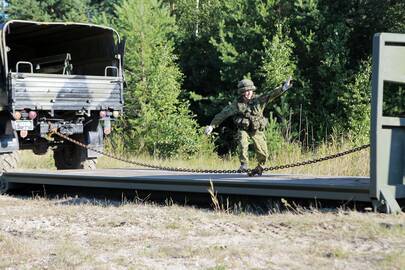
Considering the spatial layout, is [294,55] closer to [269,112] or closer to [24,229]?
[269,112]

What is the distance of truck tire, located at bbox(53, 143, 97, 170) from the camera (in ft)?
40.8

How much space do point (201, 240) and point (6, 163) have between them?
6.26m

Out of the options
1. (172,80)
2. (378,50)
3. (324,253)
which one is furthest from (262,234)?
(172,80)

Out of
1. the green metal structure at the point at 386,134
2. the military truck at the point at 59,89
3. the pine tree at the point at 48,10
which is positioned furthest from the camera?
the pine tree at the point at 48,10

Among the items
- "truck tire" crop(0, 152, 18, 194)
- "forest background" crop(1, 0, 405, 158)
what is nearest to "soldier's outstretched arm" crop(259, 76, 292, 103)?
"truck tire" crop(0, 152, 18, 194)

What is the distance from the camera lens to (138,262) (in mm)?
5102

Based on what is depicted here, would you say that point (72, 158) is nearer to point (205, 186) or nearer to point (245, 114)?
point (245, 114)

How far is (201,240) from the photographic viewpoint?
5.81 metres

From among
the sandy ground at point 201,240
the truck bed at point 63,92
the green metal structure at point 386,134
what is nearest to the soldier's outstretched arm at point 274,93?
the sandy ground at point 201,240

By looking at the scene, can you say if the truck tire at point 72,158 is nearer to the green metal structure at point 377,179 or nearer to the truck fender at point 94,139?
the truck fender at point 94,139

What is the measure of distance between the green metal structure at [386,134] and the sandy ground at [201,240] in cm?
25

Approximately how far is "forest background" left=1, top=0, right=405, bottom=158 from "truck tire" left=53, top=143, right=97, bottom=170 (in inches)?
235

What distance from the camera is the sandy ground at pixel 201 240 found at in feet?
16.2

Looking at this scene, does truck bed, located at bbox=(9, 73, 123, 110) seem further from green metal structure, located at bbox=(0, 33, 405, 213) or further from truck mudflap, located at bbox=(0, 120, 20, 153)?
green metal structure, located at bbox=(0, 33, 405, 213)
